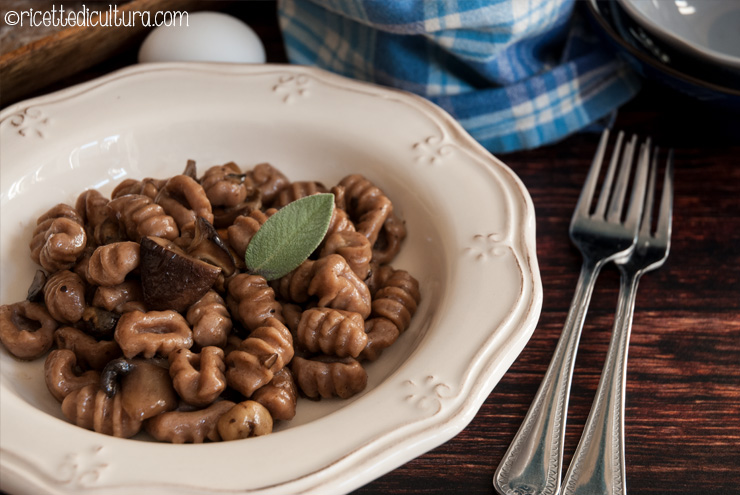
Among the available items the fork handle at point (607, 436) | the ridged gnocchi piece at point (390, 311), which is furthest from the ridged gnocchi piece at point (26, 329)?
the fork handle at point (607, 436)

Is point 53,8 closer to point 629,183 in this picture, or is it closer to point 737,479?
point 629,183

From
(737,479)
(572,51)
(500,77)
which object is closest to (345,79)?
(500,77)

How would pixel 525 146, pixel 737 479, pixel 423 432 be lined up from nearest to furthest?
pixel 423 432, pixel 737 479, pixel 525 146

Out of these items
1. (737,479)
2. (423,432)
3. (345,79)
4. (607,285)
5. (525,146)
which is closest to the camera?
(423,432)

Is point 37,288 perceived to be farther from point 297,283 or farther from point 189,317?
point 297,283

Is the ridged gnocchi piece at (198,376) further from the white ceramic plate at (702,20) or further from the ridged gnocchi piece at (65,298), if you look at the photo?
the white ceramic plate at (702,20)

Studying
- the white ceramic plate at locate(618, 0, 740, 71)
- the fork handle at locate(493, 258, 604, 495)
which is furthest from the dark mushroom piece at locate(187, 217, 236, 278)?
the white ceramic plate at locate(618, 0, 740, 71)
